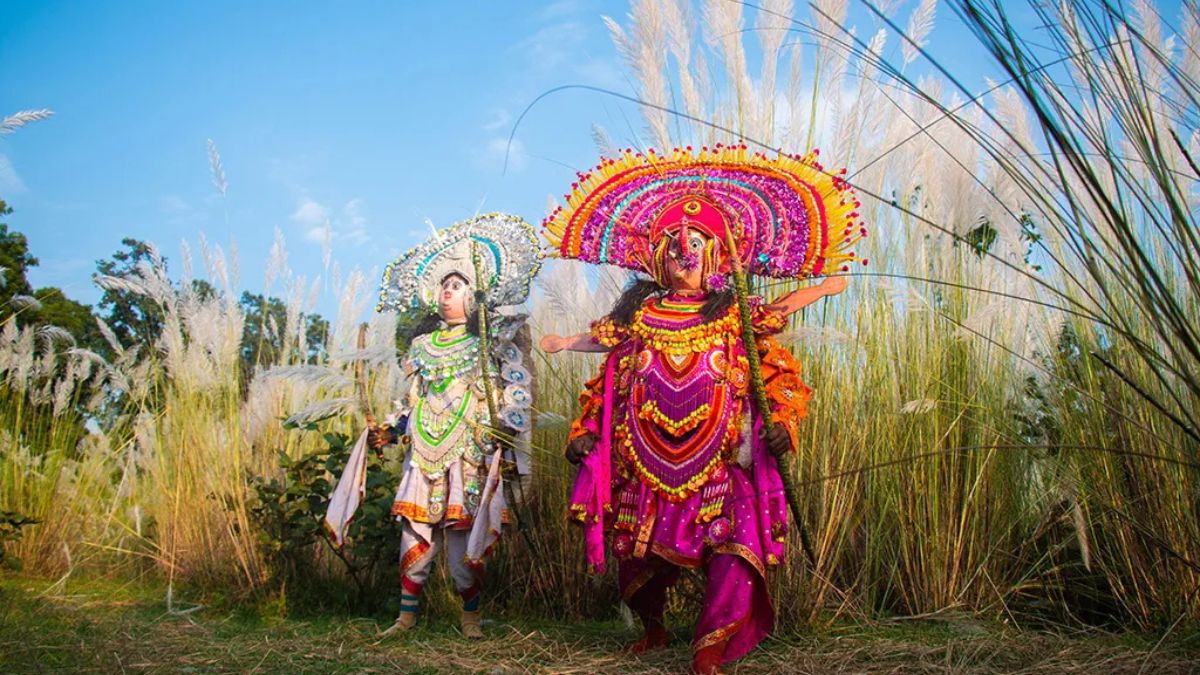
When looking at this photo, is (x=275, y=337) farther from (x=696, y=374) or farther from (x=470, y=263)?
(x=696, y=374)

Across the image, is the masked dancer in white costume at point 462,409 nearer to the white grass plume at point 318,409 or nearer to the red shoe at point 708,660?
the white grass plume at point 318,409

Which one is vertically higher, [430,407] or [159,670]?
[430,407]

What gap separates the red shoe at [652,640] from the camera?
13.2 ft

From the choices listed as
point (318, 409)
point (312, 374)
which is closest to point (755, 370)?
point (318, 409)

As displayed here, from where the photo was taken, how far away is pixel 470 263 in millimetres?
5156

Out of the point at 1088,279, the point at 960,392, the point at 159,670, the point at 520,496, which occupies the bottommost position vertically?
the point at 159,670

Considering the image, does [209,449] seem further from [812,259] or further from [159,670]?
[812,259]

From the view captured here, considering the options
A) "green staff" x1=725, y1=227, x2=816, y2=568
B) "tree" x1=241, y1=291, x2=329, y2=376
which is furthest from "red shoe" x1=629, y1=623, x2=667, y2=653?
"tree" x1=241, y1=291, x2=329, y2=376

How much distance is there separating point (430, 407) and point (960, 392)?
95.9 inches

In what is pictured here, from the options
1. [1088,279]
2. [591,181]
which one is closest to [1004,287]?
[1088,279]

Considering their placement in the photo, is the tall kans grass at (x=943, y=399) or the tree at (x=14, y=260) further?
the tree at (x=14, y=260)

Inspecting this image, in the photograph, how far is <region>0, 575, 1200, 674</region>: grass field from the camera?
11.7 feet

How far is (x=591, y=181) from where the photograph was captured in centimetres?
431

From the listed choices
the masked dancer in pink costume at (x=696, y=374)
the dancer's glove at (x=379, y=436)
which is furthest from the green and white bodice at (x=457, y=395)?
the masked dancer in pink costume at (x=696, y=374)
